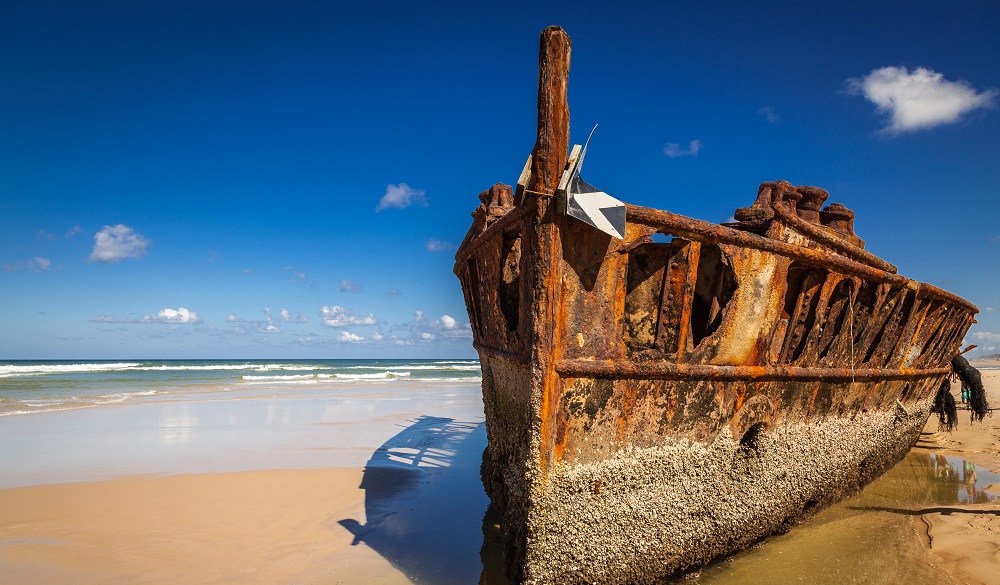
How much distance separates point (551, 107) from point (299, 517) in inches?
191

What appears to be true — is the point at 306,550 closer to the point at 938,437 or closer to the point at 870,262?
the point at 870,262

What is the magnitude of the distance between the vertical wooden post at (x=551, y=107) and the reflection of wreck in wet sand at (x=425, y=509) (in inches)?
119

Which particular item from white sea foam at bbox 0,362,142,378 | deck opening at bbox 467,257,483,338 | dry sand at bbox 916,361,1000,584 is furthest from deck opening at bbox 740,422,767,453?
white sea foam at bbox 0,362,142,378

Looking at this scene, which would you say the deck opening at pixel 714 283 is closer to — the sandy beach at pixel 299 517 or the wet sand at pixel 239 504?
the sandy beach at pixel 299 517

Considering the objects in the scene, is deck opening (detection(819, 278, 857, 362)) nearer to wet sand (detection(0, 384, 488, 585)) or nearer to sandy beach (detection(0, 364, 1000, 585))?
sandy beach (detection(0, 364, 1000, 585))

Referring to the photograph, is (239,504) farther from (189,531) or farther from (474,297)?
(474,297)

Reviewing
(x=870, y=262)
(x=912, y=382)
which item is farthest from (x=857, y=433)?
(x=912, y=382)

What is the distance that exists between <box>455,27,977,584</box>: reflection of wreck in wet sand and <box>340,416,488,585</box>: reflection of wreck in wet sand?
0.68 m

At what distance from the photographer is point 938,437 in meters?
10.6

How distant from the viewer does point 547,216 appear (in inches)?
125

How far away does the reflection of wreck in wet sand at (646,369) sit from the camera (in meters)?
3.22

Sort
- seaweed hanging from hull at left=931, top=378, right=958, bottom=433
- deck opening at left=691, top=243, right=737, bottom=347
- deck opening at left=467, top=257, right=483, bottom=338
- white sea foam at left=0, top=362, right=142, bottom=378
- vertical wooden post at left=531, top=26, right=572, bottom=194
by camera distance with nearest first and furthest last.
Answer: vertical wooden post at left=531, top=26, right=572, bottom=194 → deck opening at left=691, top=243, right=737, bottom=347 → deck opening at left=467, top=257, right=483, bottom=338 → seaweed hanging from hull at left=931, top=378, right=958, bottom=433 → white sea foam at left=0, top=362, right=142, bottom=378

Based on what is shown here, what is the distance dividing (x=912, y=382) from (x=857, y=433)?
237cm

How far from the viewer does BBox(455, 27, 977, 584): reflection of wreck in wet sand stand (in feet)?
10.6
